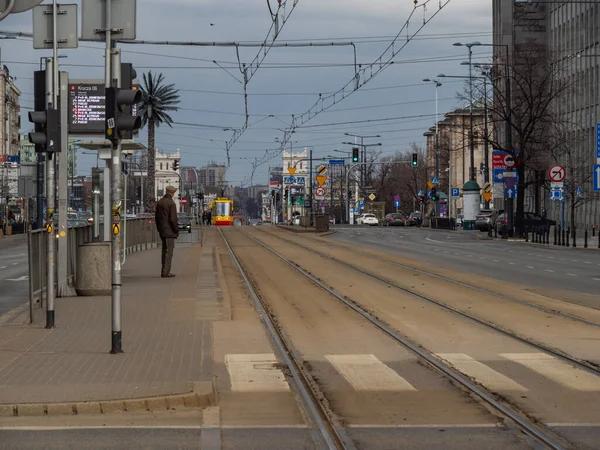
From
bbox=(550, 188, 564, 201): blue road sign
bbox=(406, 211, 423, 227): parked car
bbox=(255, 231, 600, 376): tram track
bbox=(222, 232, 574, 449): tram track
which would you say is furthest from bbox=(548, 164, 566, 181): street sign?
bbox=(406, 211, 423, 227): parked car

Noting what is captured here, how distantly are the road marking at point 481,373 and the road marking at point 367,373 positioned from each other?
79 cm

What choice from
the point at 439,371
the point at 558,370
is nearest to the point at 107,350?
the point at 439,371

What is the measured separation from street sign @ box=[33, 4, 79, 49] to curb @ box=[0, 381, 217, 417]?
8637 millimetres

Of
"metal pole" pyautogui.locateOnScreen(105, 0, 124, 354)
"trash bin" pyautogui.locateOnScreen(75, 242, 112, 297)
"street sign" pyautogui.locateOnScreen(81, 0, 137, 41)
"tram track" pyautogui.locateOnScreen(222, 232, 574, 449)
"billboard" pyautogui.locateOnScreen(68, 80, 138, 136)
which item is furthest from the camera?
"billboard" pyautogui.locateOnScreen(68, 80, 138, 136)

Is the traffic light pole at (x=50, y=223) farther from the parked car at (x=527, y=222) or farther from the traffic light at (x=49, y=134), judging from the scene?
the parked car at (x=527, y=222)

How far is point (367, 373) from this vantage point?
11656 mm

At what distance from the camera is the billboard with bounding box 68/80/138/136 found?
24.2 m

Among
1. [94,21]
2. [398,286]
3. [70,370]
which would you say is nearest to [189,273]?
[398,286]

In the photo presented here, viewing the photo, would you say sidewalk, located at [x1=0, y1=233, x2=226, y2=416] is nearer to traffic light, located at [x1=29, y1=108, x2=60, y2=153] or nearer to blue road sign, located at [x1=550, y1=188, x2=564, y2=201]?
traffic light, located at [x1=29, y1=108, x2=60, y2=153]

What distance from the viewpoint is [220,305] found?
19.2 meters

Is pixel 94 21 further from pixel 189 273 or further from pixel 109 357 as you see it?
pixel 189 273

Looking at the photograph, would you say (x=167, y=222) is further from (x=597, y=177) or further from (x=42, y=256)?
(x=597, y=177)

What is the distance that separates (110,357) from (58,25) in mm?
6565

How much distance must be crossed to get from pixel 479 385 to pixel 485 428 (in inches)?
81.4
